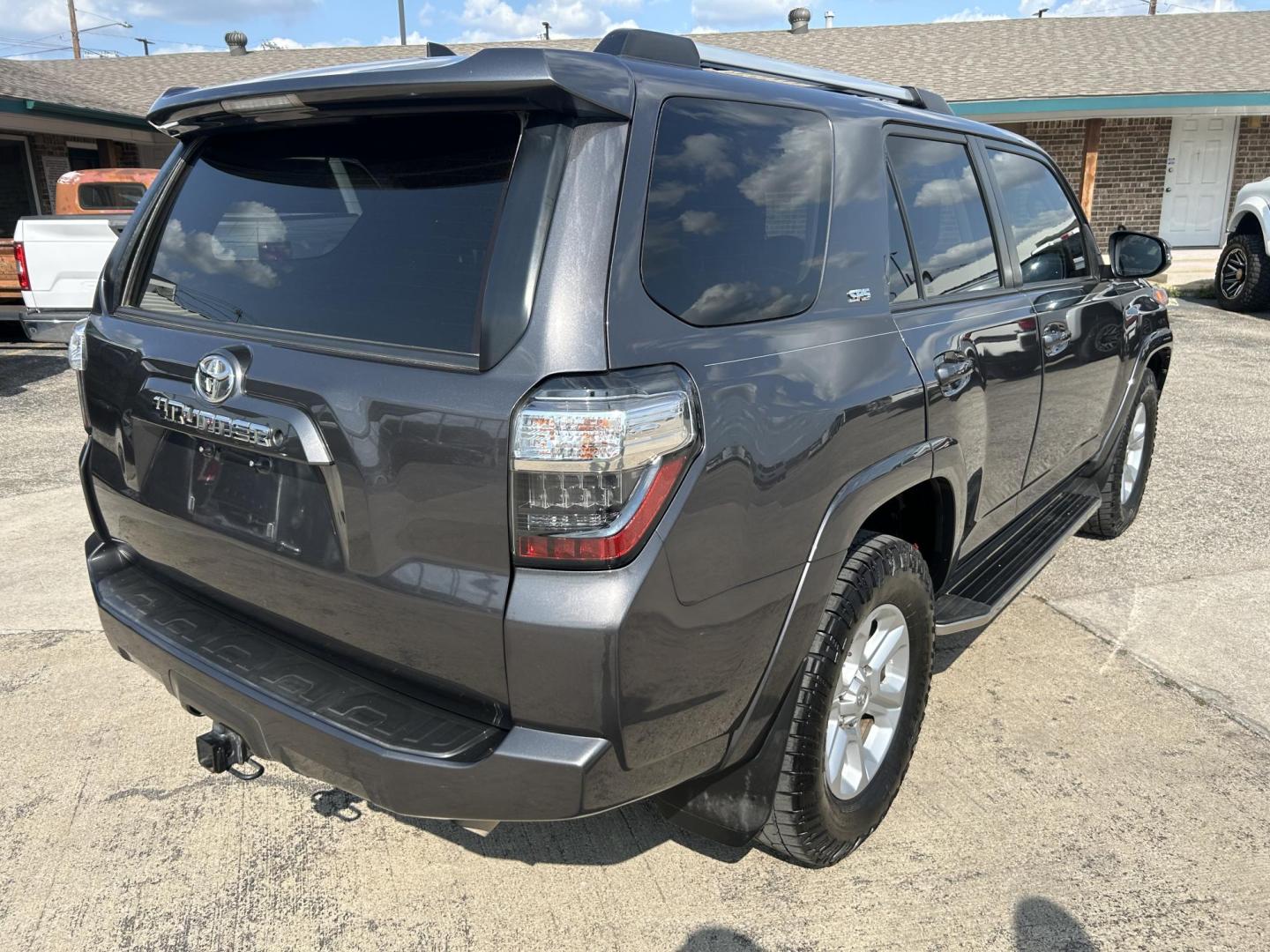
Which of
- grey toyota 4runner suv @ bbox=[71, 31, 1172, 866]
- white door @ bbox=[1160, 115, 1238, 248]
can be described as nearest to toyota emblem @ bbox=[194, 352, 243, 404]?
grey toyota 4runner suv @ bbox=[71, 31, 1172, 866]

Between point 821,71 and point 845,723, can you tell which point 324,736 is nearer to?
point 845,723

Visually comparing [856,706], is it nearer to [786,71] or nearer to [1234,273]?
[786,71]

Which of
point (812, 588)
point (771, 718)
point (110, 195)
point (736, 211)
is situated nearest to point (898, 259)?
point (736, 211)

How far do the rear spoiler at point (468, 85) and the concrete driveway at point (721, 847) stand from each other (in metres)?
1.84

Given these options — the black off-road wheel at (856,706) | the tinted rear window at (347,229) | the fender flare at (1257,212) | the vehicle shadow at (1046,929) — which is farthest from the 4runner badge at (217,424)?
the fender flare at (1257,212)

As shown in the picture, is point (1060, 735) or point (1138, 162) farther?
point (1138, 162)

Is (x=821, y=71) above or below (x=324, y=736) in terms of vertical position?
above

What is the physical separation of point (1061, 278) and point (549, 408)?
3058mm

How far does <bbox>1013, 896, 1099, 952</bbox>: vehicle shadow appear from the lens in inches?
93.7

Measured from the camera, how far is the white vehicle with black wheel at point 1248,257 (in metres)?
12.4

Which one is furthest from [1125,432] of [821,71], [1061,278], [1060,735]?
[821,71]

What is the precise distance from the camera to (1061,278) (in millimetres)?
4105

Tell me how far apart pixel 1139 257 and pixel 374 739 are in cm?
407

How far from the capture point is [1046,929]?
95.7 inches
